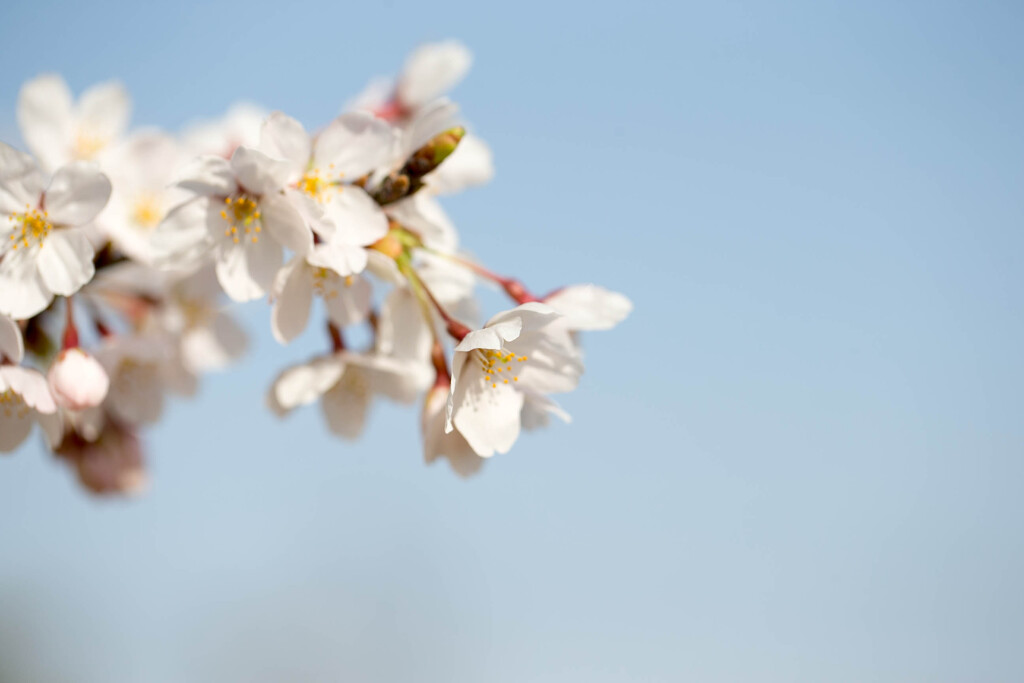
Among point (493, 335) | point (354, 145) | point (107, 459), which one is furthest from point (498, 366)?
point (107, 459)

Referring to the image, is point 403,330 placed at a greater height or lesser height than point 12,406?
greater

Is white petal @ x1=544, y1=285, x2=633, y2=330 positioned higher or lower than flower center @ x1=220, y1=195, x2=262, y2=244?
higher

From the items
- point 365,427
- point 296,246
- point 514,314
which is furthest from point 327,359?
point 514,314

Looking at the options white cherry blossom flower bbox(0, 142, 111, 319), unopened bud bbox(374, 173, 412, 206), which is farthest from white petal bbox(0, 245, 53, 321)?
unopened bud bbox(374, 173, 412, 206)

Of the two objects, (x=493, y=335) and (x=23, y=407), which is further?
(x=23, y=407)

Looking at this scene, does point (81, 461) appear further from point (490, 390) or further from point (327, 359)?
point (490, 390)

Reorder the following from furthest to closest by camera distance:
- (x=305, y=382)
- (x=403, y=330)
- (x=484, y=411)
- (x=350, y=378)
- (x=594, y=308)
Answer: (x=350, y=378)
(x=305, y=382)
(x=403, y=330)
(x=594, y=308)
(x=484, y=411)

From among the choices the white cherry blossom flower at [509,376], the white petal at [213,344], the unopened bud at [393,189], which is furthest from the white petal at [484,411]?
the white petal at [213,344]

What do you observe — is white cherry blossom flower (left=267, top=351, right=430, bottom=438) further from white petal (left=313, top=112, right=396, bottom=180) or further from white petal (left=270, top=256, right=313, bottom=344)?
white petal (left=313, top=112, right=396, bottom=180)

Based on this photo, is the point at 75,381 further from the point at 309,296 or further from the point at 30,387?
the point at 309,296
